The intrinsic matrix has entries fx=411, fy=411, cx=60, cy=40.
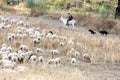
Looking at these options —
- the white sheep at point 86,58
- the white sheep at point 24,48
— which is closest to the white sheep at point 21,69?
the white sheep at point 24,48

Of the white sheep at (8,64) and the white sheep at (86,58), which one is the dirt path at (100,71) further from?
the white sheep at (8,64)

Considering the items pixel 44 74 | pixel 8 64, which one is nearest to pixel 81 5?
pixel 8 64

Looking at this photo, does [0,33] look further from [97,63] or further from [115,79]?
[115,79]

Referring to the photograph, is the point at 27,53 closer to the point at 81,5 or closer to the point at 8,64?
the point at 8,64

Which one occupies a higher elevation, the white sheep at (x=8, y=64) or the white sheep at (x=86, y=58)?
the white sheep at (x=8, y=64)

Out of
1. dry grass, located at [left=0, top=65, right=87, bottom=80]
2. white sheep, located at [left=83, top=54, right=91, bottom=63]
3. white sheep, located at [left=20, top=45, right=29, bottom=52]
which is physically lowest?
white sheep, located at [left=83, top=54, right=91, bottom=63]

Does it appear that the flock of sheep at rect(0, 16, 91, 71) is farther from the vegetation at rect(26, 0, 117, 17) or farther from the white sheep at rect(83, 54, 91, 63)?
the vegetation at rect(26, 0, 117, 17)

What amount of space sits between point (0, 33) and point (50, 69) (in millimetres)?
4909

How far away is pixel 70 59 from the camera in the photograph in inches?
424

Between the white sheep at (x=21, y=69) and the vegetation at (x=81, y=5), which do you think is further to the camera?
the vegetation at (x=81, y=5)

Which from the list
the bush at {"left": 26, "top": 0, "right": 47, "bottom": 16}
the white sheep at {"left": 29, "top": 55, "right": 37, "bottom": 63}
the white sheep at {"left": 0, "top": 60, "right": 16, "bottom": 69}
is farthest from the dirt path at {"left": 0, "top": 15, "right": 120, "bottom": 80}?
the bush at {"left": 26, "top": 0, "right": 47, "bottom": 16}

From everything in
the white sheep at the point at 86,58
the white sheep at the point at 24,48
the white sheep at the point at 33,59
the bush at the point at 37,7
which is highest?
the white sheep at the point at 33,59

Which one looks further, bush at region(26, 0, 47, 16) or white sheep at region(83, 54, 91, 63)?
bush at region(26, 0, 47, 16)

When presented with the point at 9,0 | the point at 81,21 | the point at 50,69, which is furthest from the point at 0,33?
the point at 9,0
